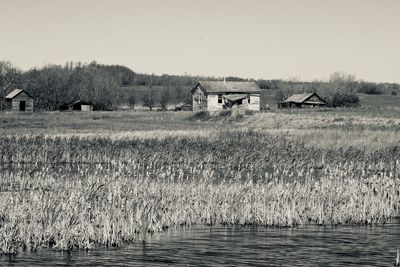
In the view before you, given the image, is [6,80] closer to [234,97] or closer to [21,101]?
[21,101]

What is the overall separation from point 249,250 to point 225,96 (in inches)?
4067

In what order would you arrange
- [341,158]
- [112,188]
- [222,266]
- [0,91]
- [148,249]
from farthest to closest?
1. [0,91]
2. [341,158]
3. [112,188]
4. [148,249]
5. [222,266]

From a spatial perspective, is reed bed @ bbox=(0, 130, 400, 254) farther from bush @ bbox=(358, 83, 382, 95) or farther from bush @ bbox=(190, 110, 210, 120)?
bush @ bbox=(358, 83, 382, 95)

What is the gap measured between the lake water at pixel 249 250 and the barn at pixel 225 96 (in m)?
98.8

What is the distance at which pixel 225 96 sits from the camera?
121 metres

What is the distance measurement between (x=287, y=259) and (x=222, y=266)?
1.79 meters

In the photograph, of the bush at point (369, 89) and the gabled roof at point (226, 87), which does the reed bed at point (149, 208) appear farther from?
the bush at point (369, 89)

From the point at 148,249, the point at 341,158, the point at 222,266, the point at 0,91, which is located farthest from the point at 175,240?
the point at 0,91

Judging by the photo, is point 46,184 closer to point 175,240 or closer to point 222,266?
point 175,240

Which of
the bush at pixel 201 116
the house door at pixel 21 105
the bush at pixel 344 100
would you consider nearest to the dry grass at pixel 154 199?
the bush at pixel 201 116

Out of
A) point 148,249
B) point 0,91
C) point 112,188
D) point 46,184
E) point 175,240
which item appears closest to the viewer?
point 148,249

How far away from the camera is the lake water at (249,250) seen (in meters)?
16.5

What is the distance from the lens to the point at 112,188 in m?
21.1

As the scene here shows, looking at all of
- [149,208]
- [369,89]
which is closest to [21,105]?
[369,89]
